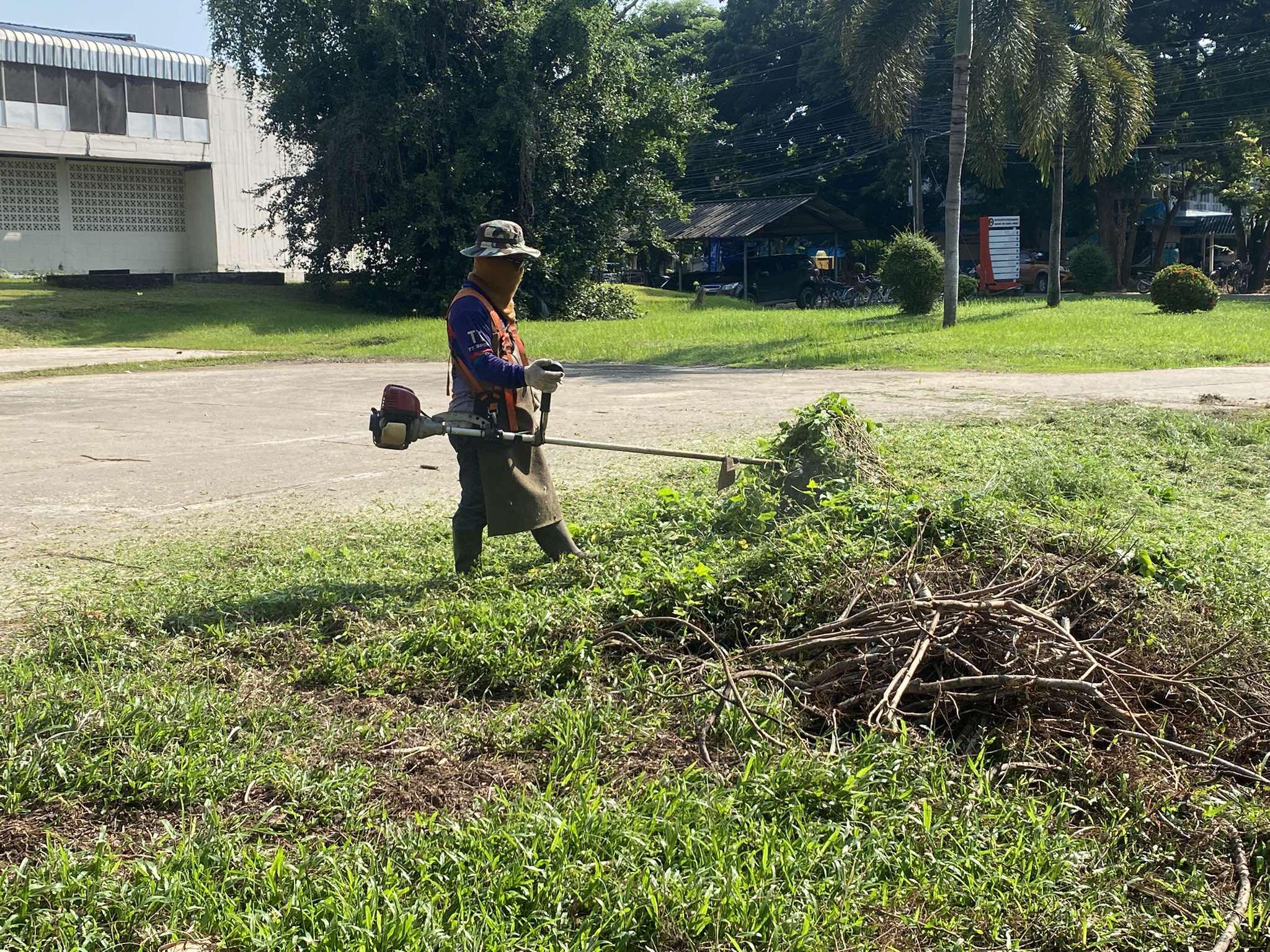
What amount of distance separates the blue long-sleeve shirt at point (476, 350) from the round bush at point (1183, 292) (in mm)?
25873

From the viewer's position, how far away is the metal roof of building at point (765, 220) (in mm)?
39406

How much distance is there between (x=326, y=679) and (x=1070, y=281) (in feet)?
126

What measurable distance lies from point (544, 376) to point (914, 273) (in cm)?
2268

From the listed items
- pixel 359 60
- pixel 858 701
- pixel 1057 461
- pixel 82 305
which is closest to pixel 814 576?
pixel 858 701

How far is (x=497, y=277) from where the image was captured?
5.40 m

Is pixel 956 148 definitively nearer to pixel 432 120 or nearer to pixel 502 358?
pixel 432 120

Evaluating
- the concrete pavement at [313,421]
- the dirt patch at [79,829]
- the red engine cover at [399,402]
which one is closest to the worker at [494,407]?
the red engine cover at [399,402]

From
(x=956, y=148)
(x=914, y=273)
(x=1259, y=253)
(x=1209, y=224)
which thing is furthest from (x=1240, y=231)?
(x=956, y=148)

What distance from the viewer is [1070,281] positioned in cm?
3891

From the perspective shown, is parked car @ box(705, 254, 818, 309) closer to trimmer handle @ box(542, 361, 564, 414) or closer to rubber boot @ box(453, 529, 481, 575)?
rubber boot @ box(453, 529, 481, 575)

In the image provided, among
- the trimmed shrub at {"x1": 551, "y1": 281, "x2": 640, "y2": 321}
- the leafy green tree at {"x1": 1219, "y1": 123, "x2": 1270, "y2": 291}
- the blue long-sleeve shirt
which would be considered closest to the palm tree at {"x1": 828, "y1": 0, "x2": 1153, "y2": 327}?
the trimmed shrub at {"x1": 551, "y1": 281, "x2": 640, "y2": 321}

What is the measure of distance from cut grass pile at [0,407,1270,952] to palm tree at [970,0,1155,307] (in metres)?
18.7

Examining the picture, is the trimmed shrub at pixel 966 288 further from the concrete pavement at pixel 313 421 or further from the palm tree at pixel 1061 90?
the concrete pavement at pixel 313 421

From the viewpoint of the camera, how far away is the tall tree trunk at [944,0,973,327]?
21531 millimetres
